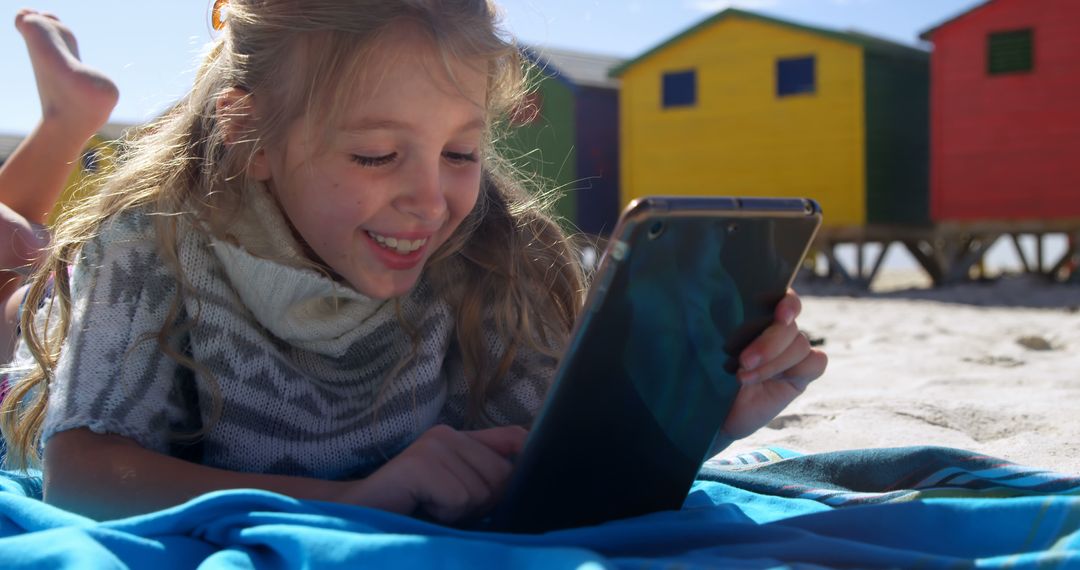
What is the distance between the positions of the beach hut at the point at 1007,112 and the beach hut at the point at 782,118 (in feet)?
3.11

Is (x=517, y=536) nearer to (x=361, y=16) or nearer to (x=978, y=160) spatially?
(x=361, y=16)

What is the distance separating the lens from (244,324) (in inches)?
71.3

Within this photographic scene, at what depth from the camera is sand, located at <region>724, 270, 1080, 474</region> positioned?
2.63m

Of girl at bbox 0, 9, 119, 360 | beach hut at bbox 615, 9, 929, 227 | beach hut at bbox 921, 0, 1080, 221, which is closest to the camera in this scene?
girl at bbox 0, 9, 119, 360

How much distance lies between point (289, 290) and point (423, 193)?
30 centimetres

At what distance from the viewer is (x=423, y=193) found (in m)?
1.75

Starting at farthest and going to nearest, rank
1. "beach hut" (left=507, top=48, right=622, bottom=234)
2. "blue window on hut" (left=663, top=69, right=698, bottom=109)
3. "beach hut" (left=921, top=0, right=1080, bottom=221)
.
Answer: "beach hut" (left=507, top=48, right=622, bottom=234) < "blue window on hut" (left=663, top=69, right=698, bottom=109) < "beach hut" (left=921, top=0, right=1080, bottom=221)

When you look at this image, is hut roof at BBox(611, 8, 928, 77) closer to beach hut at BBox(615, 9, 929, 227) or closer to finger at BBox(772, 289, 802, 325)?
beach hut at BBox(615, 9, 929, 227)

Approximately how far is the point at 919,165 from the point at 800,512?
13358mm

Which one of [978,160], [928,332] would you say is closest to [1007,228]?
[978,160]

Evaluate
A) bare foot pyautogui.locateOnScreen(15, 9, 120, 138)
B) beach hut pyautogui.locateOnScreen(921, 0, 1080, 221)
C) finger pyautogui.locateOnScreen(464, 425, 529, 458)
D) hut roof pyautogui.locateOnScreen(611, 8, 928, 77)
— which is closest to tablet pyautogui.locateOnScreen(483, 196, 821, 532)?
finger pyautogui.locateOnScreen(464, 425, 529, 458)

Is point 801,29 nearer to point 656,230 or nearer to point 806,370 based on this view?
point 806,370

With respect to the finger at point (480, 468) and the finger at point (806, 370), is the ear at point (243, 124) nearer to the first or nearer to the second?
the finger at point (480, 468)

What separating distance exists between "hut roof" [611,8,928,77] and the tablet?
12.0m
